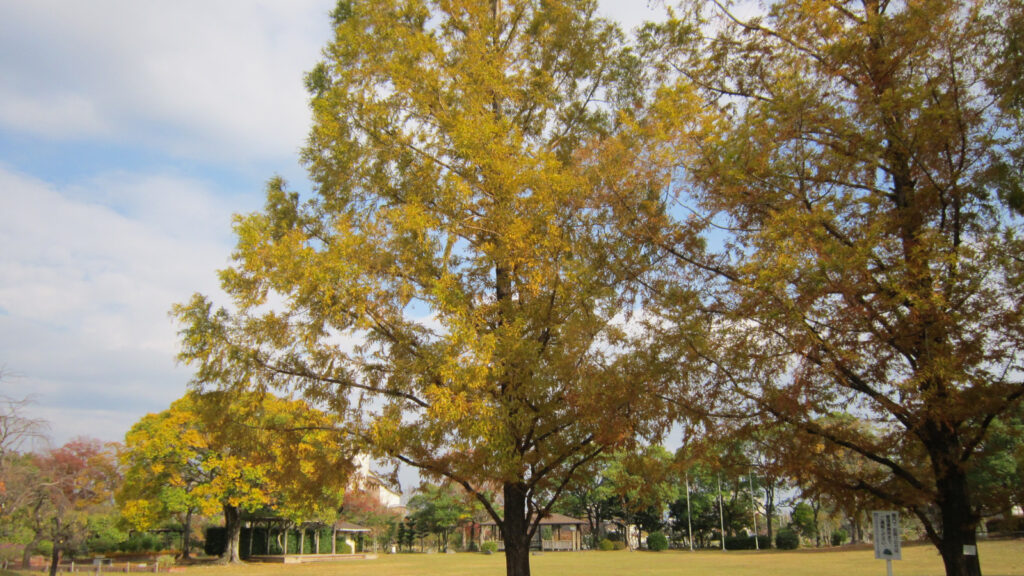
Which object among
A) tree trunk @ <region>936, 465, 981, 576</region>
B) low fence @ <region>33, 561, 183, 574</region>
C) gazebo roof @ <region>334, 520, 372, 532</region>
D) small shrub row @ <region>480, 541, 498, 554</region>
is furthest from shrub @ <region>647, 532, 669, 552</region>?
tree trunk @ <region>936, 465, 981, 576</region>

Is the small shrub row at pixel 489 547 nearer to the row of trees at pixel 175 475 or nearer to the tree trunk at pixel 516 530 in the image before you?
the row of trees at pixel 175 475

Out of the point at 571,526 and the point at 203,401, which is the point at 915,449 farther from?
the point at 571,526

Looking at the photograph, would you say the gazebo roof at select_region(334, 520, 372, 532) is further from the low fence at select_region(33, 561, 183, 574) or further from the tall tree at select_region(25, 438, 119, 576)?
the tall tree at select_region(25, 438, 119, 576)

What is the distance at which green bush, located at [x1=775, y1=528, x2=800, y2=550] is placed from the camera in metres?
44.0

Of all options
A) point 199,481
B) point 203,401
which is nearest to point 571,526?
point 199,481

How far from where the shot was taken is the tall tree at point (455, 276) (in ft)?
19.9

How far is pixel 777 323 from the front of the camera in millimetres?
5117

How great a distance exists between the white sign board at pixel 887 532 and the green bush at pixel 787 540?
4275 centimetres

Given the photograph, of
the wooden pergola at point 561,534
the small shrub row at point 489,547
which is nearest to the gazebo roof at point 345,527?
the small shrub row at point 489,547

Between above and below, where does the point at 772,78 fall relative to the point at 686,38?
below

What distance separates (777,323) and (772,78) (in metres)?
3.23

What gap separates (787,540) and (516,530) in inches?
1764

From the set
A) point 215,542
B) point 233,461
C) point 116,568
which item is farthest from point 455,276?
point 215,542

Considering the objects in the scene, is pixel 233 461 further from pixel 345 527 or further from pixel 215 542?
pixel 345 527
